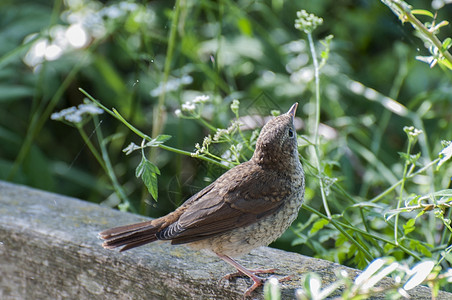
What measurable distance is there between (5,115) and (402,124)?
9.17ft

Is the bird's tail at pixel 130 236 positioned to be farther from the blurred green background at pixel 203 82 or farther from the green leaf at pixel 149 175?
the blurred green background at pixel 203 82

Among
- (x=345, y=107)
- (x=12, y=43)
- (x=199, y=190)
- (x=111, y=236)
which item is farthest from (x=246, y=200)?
(x=12, y=43)

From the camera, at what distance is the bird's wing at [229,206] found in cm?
202

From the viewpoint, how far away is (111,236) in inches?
81.8

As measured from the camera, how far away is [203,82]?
434 centimetres

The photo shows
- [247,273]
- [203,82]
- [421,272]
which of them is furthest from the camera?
[203,82]

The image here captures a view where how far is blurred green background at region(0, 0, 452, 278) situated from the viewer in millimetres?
3521

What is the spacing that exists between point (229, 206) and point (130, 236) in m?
0.34

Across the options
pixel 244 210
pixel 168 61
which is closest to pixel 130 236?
pixel 244 210

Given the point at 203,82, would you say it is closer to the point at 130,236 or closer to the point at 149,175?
the point at 130,236

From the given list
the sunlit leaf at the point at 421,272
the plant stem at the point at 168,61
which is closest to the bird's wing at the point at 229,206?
the sunlit leaf at the point at 421,272

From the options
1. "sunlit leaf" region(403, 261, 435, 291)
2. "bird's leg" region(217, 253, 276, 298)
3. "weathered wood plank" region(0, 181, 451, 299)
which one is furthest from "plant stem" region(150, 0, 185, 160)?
"sunlit leaf" region(403, 261, 435, 291)

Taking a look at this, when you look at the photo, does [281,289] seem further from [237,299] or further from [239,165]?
[239,165]

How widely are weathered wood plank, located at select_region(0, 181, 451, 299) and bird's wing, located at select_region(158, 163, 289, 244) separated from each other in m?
0.16
